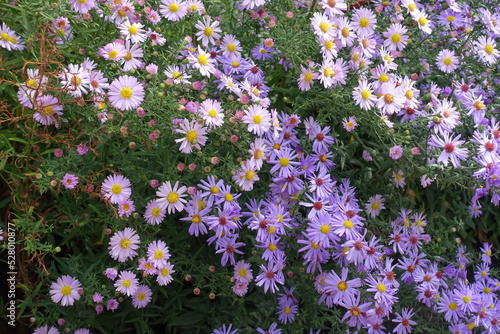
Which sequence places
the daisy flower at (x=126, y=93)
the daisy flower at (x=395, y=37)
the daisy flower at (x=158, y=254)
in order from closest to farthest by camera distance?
1. the daisy flower at (x=126, y=93)
2. the daisy flower at (x=158, y=254)
3. the daisy flower at (x=395, y=37)

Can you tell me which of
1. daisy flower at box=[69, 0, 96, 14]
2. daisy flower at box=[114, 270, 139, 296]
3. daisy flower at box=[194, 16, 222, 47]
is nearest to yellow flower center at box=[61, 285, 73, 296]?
daisy flower at box=[114, 270, 139, 296]

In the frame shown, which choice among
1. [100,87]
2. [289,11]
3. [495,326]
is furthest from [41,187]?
[495,326]

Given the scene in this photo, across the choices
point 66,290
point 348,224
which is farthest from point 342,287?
point 66,290

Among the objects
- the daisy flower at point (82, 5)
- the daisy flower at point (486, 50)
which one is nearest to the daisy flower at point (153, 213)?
the daisy flower at point (82, 5)

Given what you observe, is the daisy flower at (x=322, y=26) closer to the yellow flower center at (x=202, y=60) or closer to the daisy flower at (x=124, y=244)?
the yellow flower center at (x=202, y=60)

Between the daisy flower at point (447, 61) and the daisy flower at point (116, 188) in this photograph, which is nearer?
the daisy flower at point (116, 188)

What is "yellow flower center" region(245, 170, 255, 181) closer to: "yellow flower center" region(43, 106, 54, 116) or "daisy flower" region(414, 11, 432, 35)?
"yellow flower center" region(43, 106, 54, 116)
